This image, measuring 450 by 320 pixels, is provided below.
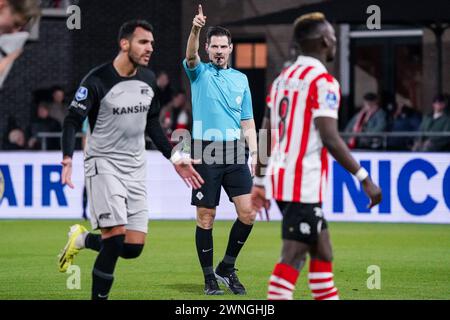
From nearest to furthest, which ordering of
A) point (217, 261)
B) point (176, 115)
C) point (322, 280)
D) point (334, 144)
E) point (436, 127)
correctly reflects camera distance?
point (334, 144) < point (322, 280) < point (217, 261) < point (436, 127) < point (176, 115)

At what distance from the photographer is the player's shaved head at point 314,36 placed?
8172 mm

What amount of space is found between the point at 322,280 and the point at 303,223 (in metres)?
0.42

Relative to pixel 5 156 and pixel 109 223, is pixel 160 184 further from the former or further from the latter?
pixel 109 223

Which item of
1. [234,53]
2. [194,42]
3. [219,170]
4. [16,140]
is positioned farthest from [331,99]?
[234,53]

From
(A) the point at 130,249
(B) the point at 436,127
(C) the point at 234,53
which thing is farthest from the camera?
(C) the point at 234,53

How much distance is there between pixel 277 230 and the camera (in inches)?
720

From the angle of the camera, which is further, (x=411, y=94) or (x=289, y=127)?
(x=411, y=94)

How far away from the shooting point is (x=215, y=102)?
37.0ft

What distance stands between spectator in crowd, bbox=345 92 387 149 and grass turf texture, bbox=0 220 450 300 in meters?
1.89

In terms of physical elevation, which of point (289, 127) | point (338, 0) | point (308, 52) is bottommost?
point (289, 127)

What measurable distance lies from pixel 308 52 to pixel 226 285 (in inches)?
139

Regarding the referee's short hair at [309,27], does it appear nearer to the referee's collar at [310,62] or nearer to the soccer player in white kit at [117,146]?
the referee's collar at [310,62]

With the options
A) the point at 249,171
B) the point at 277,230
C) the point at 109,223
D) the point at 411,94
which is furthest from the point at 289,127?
the point at 411,94

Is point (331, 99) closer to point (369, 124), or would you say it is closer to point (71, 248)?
point (71, 248)
